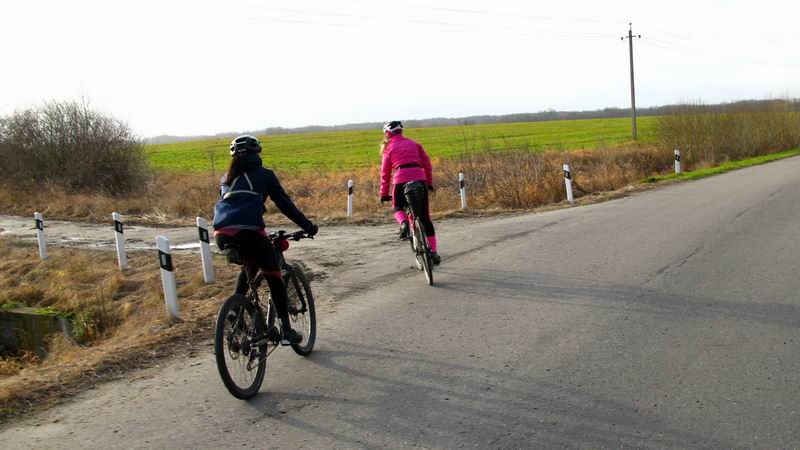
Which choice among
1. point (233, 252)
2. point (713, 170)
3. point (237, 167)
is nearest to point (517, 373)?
point (233, 252)

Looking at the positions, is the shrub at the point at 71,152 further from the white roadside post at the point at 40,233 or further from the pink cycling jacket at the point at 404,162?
the pink cycling jacket at the point at 404,162

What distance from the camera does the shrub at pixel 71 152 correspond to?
94.6 ft

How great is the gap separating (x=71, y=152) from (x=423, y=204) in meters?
24.2

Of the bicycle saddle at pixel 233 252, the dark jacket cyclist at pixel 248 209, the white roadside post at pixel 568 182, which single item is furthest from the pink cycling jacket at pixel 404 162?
the white roadside post at pixel 568 182

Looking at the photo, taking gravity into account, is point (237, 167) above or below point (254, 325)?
above

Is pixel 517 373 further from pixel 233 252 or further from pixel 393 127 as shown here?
pixel 393 127

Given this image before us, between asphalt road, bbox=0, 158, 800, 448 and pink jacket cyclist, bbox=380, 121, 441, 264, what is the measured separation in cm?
73

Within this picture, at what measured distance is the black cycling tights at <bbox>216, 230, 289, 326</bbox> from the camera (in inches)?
215

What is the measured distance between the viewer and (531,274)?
9.08m

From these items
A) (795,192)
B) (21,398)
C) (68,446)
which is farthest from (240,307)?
(795,192)

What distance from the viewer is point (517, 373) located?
541 cm

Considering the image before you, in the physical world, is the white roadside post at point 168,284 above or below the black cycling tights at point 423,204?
below

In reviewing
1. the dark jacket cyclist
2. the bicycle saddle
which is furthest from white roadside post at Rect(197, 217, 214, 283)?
the bicycle saddle

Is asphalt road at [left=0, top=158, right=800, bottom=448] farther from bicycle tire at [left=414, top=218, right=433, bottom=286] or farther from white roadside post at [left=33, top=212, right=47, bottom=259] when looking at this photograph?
white roadside post at [left=33, top=212, right=47, bottom=259]
